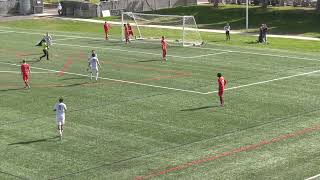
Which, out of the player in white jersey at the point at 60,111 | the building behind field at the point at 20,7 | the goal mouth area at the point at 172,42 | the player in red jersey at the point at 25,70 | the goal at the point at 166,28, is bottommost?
the player in white jersey at the point at 60,111

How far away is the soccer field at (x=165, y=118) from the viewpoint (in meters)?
23.7

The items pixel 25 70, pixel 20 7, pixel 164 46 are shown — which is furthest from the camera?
pixel 20 7

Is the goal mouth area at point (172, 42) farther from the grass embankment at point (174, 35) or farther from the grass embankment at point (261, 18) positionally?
the grass embankment at point (261, 18)

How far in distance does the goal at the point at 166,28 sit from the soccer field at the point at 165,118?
871 centimetres

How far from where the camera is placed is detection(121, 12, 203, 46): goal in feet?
200

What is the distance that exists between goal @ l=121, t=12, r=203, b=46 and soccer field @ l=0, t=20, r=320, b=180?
8709mm

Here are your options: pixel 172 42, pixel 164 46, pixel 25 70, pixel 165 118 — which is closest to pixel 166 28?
pixel 172 42

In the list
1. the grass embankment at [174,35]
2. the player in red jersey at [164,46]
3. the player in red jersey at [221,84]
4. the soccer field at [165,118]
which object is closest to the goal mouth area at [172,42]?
the grass embankment at [174,35]

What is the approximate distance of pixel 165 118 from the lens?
Result: 31.0 metres

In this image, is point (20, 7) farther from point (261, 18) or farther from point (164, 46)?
point (164, 46)

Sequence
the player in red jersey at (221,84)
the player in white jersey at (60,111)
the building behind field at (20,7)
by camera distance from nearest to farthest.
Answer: the player in white jersey at (60,111) → the player in red jersey at (221,84) → the building behind field at (20,7)

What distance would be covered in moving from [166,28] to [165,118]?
141ft

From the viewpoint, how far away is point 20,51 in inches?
2259

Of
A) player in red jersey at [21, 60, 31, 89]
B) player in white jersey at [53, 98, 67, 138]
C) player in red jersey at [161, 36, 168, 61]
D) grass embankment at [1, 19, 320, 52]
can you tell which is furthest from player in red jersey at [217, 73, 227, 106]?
grass embankment at [1, 19, 320, 52]
